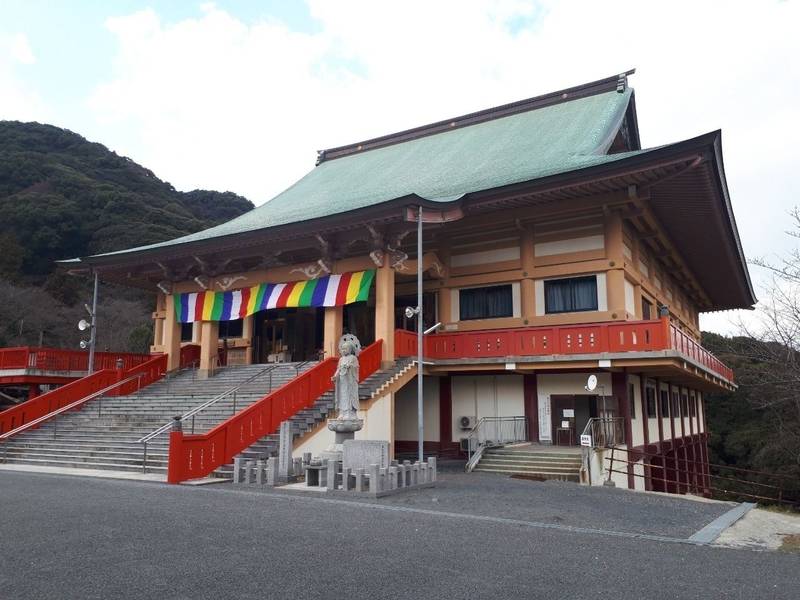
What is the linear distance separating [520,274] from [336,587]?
596 inches

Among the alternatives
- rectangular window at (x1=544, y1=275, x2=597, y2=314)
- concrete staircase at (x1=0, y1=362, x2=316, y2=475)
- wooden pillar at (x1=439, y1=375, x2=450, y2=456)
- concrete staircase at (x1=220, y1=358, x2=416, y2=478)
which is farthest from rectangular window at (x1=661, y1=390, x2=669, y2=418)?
concrete staircase at (x1=0, y1=362, x2=316, y2=475)

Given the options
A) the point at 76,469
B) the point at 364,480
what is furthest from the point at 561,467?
the point at 76,469

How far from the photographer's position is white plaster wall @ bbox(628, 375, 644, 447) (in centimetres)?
1866

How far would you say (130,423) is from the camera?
1744cm

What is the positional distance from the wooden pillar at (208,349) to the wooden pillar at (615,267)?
1312 cm

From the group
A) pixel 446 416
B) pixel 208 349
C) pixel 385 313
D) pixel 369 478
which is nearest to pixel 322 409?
pixel 385 313

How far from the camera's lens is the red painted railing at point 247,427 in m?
12.5

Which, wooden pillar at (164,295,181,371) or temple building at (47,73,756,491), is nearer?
temple building at (47,73,756,491)

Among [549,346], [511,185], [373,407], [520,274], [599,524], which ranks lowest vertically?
[599,524]

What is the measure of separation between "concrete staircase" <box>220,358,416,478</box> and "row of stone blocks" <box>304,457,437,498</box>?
6.52 feet

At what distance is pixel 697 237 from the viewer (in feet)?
73.9

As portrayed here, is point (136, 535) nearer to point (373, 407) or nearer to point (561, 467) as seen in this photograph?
point (373, 407)

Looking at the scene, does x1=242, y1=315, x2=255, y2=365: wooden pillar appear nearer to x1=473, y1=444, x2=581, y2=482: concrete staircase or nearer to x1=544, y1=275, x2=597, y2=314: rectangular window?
x1=473, y1=444, x2=581, y2=482: concrete staircase

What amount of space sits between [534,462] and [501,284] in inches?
238
